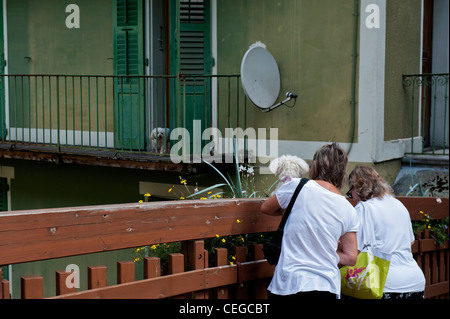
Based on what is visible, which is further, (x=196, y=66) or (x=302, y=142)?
(x=196, y=66)

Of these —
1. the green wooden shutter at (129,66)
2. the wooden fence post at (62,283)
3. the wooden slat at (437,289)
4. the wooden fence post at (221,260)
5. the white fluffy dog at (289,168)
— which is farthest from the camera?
the green wooden shutter at (129,66)

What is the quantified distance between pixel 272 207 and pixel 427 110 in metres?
7.22

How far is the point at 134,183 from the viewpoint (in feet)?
32.1

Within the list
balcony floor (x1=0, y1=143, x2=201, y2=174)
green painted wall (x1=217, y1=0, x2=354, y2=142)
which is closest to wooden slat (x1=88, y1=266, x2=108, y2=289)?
balcony floor (x1=0, y1=143, x2=201, y2=174)

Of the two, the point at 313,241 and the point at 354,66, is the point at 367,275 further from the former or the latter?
the point at 354,66

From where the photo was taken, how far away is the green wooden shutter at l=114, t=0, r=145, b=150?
952 cm

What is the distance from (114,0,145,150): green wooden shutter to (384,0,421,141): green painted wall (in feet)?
11.0

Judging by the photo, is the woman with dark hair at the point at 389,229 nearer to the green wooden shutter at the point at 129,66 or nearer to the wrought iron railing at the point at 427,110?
the wrought iron railing at the point at 427,110

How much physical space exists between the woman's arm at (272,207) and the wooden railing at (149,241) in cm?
24

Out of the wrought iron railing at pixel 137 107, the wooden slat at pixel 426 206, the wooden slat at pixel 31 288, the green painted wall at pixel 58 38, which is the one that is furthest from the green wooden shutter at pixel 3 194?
the wooden slat at pixel 31 288

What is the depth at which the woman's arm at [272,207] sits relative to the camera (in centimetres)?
356
